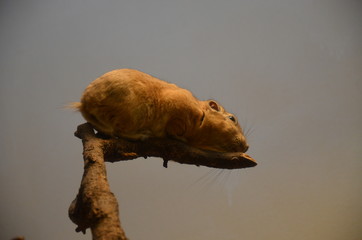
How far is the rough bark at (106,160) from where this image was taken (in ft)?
3.55

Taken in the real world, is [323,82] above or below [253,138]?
above

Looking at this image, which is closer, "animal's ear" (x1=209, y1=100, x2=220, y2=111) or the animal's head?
the animal's head

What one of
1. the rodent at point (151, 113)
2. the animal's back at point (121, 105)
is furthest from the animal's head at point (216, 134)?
the animal's back at point (121, 105)

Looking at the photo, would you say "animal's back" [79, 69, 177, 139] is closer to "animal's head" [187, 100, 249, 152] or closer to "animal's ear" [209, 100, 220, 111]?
"animal's head" [187, 100, 249, 152]

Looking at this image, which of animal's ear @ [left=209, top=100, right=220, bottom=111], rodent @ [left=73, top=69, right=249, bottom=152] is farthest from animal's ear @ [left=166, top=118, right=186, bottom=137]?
animal's ear @ [left=209, top=100, right=220, bottom=111]

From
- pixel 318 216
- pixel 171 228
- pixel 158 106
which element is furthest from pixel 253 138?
pixel 158 106

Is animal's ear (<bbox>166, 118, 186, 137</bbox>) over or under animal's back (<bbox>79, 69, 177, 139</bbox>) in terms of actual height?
under

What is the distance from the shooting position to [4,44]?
2.52 m

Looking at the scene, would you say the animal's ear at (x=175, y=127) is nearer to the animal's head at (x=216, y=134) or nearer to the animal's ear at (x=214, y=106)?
the animal's head at (x=216, y=134)

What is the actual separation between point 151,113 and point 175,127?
5.8 inches

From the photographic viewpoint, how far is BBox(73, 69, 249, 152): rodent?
161 centimetres

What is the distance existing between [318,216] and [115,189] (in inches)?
65.4

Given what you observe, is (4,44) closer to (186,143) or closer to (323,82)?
(186,143)

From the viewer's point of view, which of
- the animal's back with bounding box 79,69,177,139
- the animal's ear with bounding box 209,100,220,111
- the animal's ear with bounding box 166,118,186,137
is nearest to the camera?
Result: the animal's back with bounding box 79,69,177,139
